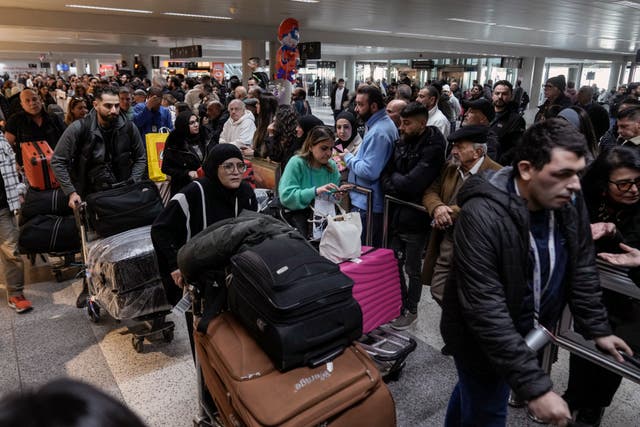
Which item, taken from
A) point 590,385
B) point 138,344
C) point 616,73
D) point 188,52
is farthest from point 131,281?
point 616,73

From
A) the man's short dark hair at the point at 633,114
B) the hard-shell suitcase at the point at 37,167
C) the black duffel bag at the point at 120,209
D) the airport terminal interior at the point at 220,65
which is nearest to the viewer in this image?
the airport terminal interior at the point at 220,65

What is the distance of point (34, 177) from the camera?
4.48m

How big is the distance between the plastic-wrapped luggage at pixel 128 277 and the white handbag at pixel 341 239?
132 cm

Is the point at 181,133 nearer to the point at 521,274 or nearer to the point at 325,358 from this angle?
the point at 325,358

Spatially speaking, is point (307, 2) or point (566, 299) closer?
point (566, 299)

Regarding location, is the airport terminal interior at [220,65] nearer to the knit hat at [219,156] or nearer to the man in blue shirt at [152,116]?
the knit hat at [219,156]

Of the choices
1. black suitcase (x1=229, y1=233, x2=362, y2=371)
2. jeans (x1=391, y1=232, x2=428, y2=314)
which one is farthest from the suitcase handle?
jeans (x1=391, y1=232, x2=428, y2=314)

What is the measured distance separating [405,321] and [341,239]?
4.78 feet

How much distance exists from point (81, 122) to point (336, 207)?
234cm

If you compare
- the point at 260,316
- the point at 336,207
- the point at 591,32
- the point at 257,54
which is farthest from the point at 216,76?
the point at 260,316

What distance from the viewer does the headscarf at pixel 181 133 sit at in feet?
15.9

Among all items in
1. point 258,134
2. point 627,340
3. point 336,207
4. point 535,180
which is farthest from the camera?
point 258,134

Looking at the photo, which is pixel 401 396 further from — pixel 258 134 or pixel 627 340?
pixel 258 134

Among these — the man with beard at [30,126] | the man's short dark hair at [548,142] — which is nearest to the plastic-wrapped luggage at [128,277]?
the man with beard at [30,126]
